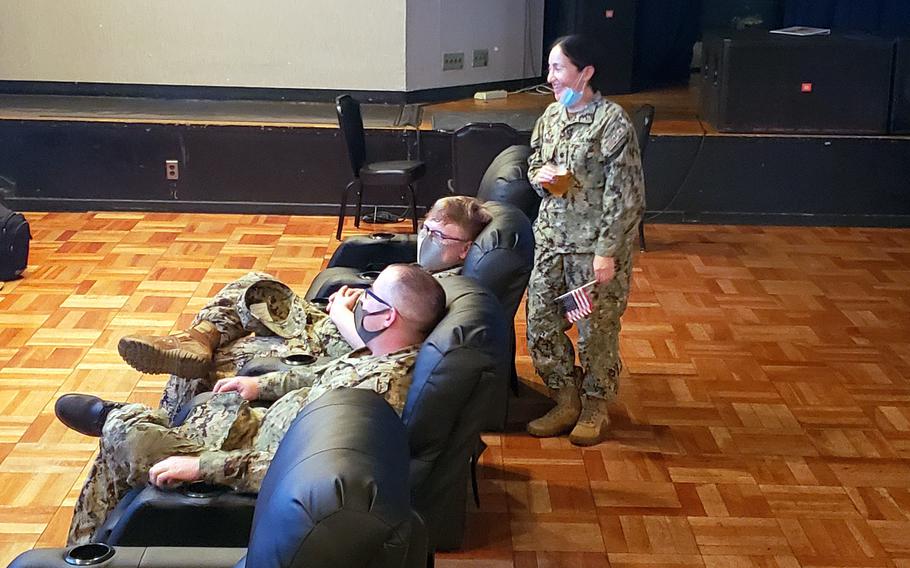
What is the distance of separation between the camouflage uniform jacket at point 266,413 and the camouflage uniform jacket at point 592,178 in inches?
42.0

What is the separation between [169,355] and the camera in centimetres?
314

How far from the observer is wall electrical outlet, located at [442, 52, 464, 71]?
739 cm

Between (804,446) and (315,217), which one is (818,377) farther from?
(315,217)

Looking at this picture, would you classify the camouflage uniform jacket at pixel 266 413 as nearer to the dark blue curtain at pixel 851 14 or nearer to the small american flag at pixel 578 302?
the small american flag at pixel 578 302

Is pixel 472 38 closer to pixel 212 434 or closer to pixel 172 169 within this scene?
pixel 172 169

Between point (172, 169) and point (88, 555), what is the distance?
4862mm

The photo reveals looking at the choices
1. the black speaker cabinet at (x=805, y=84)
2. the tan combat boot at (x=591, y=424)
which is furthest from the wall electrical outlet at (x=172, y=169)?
the tan combat boot at (x=591, y=424)

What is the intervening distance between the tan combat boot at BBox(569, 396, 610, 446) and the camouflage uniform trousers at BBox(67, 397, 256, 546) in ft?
4.58

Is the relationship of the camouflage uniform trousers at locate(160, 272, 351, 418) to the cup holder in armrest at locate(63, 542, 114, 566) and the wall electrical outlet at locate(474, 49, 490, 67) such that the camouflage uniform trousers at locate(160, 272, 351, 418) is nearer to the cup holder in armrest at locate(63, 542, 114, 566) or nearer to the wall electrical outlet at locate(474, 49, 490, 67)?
the cup holder in armrest at locate(63, 542, 114, 566)

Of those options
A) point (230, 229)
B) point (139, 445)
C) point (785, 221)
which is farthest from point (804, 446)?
point (230, 229)

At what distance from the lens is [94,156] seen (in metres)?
6.48

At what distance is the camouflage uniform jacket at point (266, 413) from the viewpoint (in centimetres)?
235

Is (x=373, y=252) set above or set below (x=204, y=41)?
below

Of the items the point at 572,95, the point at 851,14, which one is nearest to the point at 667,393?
the point at 572,95
